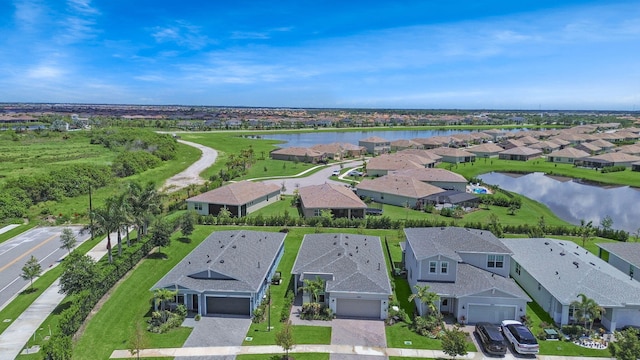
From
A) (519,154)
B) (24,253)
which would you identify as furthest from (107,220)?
(519,154)

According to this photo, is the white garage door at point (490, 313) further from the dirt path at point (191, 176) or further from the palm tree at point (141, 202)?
the dirt path at point (191, 176)

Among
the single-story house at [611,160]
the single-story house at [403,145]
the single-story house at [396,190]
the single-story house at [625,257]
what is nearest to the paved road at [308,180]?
the single-story house at [396,190]

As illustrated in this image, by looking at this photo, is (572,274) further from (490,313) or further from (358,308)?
(358,308)

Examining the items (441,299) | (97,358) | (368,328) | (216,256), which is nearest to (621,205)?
(441,299)

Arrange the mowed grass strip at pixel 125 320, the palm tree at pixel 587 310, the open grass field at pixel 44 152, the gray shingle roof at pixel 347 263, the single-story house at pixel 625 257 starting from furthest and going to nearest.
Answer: the open grass field at pixel 44 152 → the single-story house at pixel 625 257 → the gray shingle roof at pixel 347 263 → the palm tree at pixel 587 310 → the mowed grass strip at pixel 125 320

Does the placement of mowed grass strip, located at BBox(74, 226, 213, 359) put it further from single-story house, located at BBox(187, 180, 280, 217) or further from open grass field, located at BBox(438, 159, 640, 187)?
open grass field, located at BBox(438, 159, 640, 187)

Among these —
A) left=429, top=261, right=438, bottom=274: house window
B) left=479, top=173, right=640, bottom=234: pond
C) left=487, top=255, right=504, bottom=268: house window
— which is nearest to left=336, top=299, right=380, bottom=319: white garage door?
left=429, top=261, right=438, bottom=274: house window
